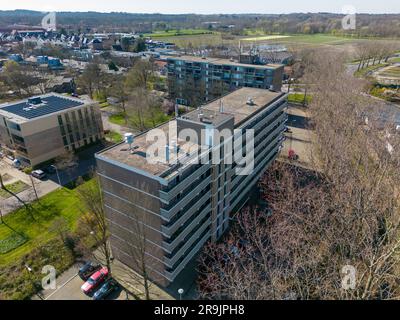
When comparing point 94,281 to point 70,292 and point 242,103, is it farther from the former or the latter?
point 242,103

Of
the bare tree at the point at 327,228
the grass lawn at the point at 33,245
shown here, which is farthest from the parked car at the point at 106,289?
the bare tree at the point at 327,228

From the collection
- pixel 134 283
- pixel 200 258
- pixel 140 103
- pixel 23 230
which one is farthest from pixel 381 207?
pixel 140 103

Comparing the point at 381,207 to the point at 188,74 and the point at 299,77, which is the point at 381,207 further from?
the point at 299,77

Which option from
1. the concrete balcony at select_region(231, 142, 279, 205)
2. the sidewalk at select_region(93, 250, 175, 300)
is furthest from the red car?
the concrete balcony at select_region(231, 142, 279, 205)

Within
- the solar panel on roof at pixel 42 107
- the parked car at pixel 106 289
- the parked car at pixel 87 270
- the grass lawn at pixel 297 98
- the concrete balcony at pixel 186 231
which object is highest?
the solar panel on roof at pixel 42 107

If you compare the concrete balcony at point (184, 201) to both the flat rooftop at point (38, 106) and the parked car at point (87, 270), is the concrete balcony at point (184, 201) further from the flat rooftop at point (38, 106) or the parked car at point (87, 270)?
the flat rooftop at point (38, 106)
